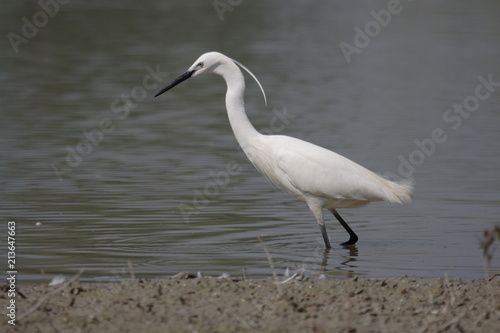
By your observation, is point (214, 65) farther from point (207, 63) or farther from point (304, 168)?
point (304, 168)

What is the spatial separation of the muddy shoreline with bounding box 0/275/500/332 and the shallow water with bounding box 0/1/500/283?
1426 mm

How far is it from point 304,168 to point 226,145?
5.70 m

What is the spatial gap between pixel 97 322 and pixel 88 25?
26820 millimetres

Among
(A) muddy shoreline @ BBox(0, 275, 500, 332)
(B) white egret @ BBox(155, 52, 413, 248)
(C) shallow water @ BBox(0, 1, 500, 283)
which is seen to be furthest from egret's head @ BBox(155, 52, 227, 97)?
(A) muddy shoreline @ BBox(0, 275, 500, 332)

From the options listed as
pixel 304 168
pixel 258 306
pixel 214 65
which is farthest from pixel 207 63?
pixel 258 306

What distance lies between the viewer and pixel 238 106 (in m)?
8.61

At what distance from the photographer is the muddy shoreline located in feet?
16.7

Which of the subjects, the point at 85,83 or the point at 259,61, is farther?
the point at 259,61

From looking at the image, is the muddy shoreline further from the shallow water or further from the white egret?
the white egret

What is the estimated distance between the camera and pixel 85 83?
820 inches

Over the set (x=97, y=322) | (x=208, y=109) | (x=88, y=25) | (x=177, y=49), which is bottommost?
(x=88, y=25)

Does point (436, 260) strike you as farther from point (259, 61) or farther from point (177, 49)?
point (177, 49)

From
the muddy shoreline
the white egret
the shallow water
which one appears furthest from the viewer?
the white egret

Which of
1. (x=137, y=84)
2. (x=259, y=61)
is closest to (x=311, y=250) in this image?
(x=137, y=84)
